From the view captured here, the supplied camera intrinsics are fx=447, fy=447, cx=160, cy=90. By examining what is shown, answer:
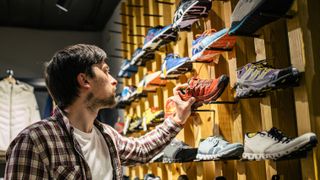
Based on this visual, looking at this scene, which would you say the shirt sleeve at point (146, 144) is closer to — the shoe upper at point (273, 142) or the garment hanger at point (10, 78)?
the shoe upper at point (273, 142)

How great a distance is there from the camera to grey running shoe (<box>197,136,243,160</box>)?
2.25 metres

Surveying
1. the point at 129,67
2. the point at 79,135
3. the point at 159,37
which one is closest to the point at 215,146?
the point at 79,135

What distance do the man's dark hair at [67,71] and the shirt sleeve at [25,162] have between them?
346 millimetres

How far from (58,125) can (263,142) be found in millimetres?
952

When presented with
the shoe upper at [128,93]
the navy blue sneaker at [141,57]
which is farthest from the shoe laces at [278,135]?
the shoe upper at [128,93]

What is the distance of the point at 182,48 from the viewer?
336cm

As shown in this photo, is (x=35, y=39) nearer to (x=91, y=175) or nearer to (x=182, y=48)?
(x=182, y=48)

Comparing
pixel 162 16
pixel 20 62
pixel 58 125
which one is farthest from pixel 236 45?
pixel 20 62

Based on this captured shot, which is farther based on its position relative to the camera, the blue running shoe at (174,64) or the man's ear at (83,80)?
the blue running shoe at (174,64)

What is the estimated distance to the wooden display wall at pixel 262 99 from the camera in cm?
195

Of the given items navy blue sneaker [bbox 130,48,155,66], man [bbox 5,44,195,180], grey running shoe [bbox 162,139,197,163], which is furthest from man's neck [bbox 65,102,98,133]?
navy blue sneaker [bbox 130,48,155,66]

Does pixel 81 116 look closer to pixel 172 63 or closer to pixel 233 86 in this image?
pixel 233 86

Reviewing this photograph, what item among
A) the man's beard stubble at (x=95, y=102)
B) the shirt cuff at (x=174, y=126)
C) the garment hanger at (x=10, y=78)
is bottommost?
the shirt cuff at (x=174, y=126)

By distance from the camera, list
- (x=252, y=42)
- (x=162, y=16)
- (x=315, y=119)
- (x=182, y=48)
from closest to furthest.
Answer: (x=315, y=119), (x=252, y=42), (x=182, y=48), (x=162, y=16)
